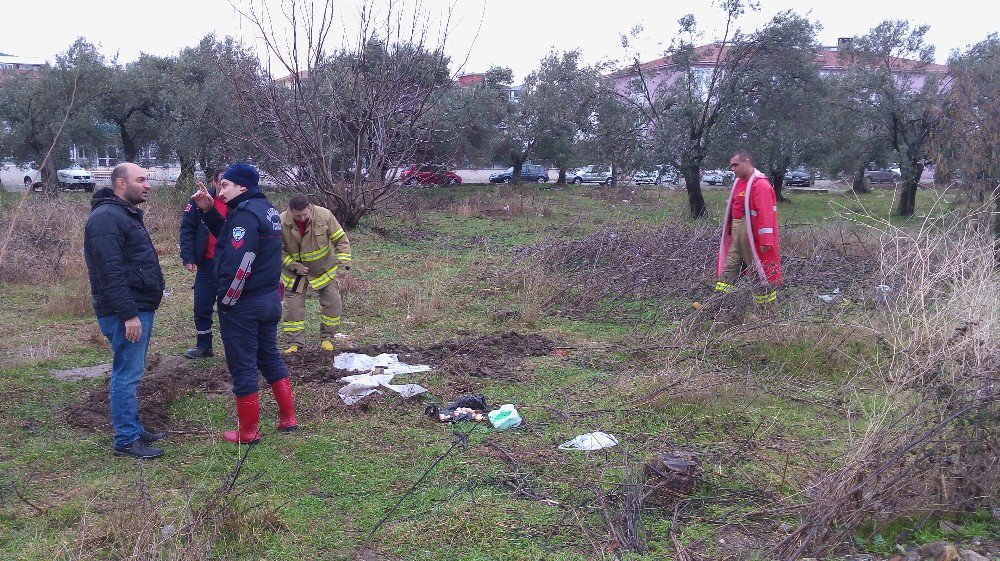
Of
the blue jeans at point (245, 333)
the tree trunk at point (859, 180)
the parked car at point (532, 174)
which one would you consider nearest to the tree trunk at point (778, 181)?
the tree trunk at point (859, 180)

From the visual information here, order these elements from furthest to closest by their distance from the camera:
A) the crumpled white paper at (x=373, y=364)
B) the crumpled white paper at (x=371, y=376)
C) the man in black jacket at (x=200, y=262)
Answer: the man in black jacket at (x=200, y=262), the crumpled white paper at (x=373, y=364), the crumpled white paper at (x=371, y=376)

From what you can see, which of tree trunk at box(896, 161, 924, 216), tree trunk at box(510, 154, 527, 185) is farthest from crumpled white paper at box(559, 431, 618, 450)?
tree trunk at box(510, 154, 527, 185)

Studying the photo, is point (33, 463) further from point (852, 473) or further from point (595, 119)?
point (595, 119)

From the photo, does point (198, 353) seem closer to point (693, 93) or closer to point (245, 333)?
point (245, 333)

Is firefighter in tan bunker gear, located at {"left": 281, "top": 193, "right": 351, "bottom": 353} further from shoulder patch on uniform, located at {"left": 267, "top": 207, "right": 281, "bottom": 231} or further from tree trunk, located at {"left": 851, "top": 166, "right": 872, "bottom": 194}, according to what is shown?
tree trunk, located at {"left": 851, "top": 166, "right": 872, "bottom": 194}

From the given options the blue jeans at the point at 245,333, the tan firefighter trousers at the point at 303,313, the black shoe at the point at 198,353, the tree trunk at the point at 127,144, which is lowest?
the black shoe at the point at 198,353

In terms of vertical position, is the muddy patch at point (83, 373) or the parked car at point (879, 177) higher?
the parked car at point (879, 177)

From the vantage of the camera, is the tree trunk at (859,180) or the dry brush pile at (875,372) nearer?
the dry brush pile at (875,372)

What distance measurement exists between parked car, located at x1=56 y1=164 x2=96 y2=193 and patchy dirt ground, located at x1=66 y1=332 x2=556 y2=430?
1145 inches

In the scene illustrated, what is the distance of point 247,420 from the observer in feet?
15.6

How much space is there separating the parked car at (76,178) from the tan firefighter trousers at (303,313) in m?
28.8

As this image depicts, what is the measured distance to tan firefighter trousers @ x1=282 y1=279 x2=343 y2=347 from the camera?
6969 mm

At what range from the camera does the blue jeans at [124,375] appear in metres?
4.57

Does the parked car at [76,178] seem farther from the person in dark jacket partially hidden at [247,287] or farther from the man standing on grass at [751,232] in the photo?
the person in dark jacket partially hidden at [247,287]
